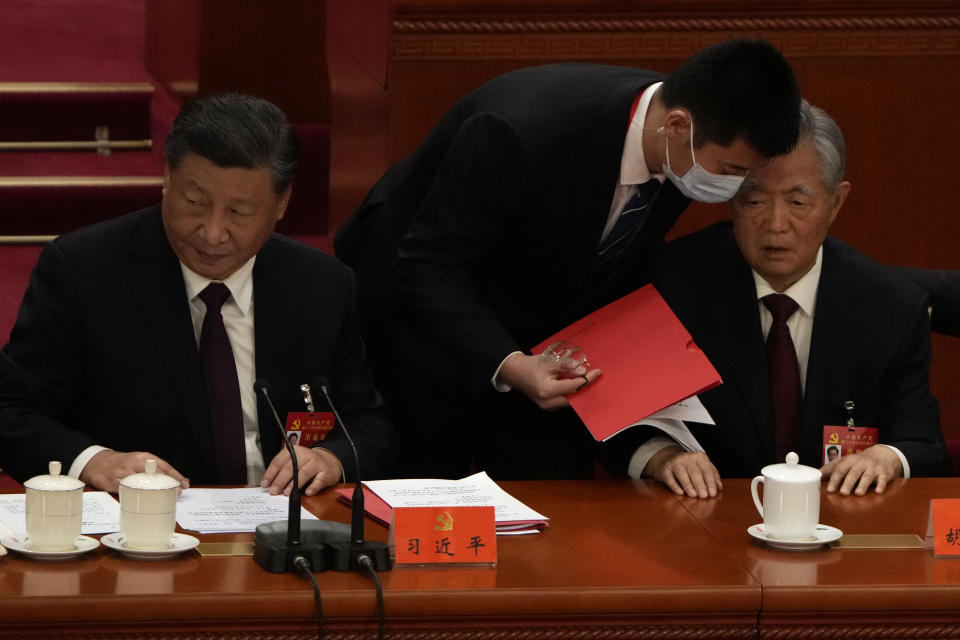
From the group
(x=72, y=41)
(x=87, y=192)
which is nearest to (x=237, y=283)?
(x=87, y=192)

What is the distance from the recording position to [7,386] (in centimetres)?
251

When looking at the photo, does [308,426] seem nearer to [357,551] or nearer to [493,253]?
[493,253]

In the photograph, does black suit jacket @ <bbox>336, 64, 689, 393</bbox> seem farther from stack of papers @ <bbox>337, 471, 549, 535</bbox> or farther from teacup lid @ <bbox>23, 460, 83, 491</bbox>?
teacup lid @ <bbox>23, 460, 83, 491</bbox>

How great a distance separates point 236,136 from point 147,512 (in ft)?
2.48

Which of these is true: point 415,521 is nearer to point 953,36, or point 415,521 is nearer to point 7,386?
point 7,386

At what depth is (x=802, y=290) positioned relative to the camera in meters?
2.80

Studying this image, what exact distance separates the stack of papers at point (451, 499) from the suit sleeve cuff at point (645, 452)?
327 mm

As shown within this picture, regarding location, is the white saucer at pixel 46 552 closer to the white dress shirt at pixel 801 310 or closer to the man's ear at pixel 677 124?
the man's ear at pixel 677 124

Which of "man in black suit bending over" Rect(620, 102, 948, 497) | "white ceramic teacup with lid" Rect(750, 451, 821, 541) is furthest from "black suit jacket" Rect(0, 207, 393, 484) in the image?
"white ceramic teacup with lid" Rect(750, 451, 821, 541)

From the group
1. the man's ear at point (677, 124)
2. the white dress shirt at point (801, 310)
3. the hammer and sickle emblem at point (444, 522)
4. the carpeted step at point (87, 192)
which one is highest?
the man's ear at point (677, 124)

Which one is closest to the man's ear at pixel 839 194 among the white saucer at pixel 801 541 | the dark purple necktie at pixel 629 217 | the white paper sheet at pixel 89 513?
the dark purple necktie at pixel 629 217

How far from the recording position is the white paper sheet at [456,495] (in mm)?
2250

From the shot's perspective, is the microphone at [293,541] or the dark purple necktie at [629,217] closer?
the microphone at [293,541]

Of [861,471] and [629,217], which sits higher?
[629,217]
